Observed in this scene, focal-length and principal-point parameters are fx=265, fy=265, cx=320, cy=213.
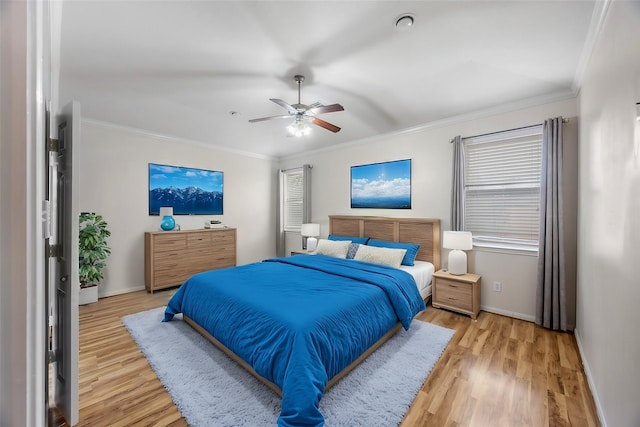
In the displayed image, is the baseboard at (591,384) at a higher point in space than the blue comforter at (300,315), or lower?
lower

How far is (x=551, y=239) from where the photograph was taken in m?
2.93

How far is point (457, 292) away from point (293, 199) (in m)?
3.94

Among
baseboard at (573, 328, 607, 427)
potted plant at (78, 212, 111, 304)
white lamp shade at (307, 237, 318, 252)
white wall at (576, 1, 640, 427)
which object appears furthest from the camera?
white lamp shade at (307, 237, 318, 252)

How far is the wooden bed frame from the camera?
2.45 m

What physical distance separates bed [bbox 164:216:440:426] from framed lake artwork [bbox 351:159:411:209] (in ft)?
4.40

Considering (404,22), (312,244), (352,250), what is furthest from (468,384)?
(312,244)

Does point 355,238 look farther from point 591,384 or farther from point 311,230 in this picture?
point 591,384

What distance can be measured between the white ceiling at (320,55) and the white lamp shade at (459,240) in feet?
5.27

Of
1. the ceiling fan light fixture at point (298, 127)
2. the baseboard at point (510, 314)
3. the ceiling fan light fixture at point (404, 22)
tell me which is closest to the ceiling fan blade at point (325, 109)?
the ceiling fan light fixture at point (298, 127)

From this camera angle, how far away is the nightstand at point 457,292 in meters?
3.26

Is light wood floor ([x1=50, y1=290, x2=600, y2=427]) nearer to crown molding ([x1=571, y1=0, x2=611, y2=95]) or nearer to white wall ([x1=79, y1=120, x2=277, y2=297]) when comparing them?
white wall ([x1=79, y1=120, x2=277, y2=297])

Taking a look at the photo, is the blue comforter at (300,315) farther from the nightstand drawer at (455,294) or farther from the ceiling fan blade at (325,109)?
the ceiling fan blade at (325,109)

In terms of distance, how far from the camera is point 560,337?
276 centimetres

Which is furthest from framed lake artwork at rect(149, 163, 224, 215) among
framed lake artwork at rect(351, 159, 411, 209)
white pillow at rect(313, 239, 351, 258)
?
framed lake artwork at rect(351, 159, 411, 209)
